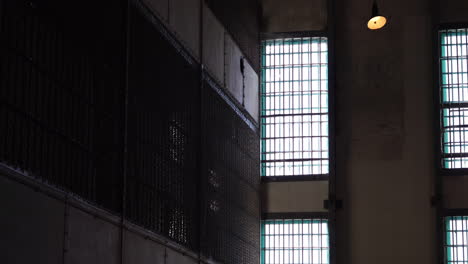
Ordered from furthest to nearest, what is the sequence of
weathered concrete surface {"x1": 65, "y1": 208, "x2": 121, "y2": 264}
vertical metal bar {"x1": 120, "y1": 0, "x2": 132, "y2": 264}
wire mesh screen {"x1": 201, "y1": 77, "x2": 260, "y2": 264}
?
wire mesh screen {"x1": 201, "y1": 77, "x2": 260, "y2": 264}
vertical metal bar {"x1": 120, "y1": 0, "x2": 132, "y2": 264}
weathered concrete surface {"x1": 65, "y1": 208, "x2": 121, "y2": 264}

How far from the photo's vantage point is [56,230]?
838cm

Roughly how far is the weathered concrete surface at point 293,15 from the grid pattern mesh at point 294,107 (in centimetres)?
28

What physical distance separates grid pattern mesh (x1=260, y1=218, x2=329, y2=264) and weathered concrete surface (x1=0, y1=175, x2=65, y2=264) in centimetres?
990

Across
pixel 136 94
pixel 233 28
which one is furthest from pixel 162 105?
pixel 233 28

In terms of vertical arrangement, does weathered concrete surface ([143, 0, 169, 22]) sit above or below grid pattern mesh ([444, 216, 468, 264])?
above

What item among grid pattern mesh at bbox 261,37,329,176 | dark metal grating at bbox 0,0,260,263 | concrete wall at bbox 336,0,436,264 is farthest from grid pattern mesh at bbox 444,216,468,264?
dark metal grating at bbox 0,0,260,263

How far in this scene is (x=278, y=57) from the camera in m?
18.8

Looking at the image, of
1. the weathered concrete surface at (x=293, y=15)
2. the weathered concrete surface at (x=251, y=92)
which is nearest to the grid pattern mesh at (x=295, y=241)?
the weathered concrete surface at (x=251, y=92)

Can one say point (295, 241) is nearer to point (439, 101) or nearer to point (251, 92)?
point (251, 92)

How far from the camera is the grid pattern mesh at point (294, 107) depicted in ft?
60.3

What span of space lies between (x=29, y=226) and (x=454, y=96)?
12.2 m

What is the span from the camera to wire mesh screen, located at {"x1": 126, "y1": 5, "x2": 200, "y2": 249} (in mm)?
10859

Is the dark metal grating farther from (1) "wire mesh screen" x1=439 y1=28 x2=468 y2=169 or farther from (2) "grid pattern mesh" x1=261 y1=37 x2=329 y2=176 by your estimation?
(1) "wire mesh screen" x1=439 y1=28 x2=468 y2=169

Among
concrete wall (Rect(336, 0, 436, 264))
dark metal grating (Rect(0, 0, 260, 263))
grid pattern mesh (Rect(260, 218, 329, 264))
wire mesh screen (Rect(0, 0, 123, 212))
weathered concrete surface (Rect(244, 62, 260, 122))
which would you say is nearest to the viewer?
wire mesh screen (Rect(0, 0, 123, 212))
